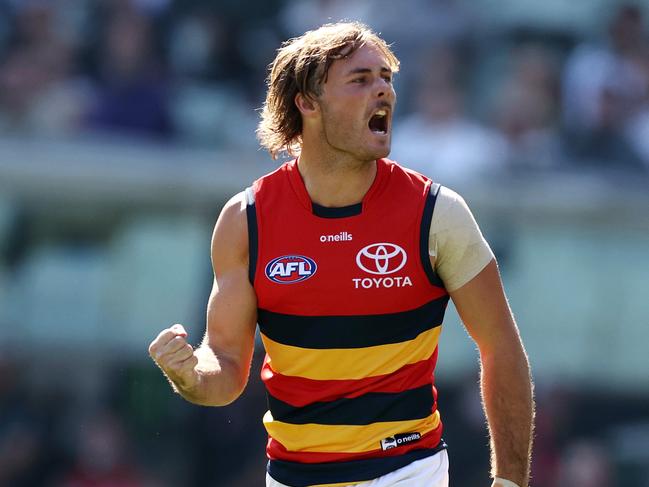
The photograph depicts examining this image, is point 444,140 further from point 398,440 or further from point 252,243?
point 398,440

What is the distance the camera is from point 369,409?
4496mm

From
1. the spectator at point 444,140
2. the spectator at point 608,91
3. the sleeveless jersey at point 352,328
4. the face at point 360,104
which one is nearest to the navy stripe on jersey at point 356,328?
the sleeveless jersey at point 352,328

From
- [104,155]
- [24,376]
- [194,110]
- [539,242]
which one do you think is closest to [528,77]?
[539,242]

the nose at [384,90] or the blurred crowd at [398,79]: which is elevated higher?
the nose at [384,90]

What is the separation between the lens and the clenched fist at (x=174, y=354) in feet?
13.9

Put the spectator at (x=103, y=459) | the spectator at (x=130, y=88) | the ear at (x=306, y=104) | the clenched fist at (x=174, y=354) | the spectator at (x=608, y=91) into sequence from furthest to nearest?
the spectator at (x=130, y=88) < the spectator at (x=608, y=91) < the spectator at (x=103, y=459) < the ear at (x=306, y=104) < the clenched fist at (x=174, y=354)

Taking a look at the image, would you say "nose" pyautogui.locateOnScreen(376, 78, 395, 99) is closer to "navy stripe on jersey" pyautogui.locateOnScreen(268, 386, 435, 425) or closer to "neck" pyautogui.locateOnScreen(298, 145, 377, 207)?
"neck" pyautogui.locateOnScreen(298, 145, 377, 207)

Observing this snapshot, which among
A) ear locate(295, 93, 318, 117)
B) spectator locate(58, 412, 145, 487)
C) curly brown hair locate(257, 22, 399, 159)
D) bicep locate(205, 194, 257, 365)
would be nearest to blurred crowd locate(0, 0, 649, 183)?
spectator locate(58, 412, 145, 487)

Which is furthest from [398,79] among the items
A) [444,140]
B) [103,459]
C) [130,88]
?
[103,459]

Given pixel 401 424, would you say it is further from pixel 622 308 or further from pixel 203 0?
pixel 203 0

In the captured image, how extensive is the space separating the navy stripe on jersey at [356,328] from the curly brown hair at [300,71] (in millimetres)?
789

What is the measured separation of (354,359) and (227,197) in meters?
6.15

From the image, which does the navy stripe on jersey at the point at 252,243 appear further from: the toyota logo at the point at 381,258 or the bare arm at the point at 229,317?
the toyota logo at the point at 381,258

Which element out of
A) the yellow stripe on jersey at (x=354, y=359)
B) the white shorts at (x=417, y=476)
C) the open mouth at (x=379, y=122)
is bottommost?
the white shorts at (x=417, y=476)
